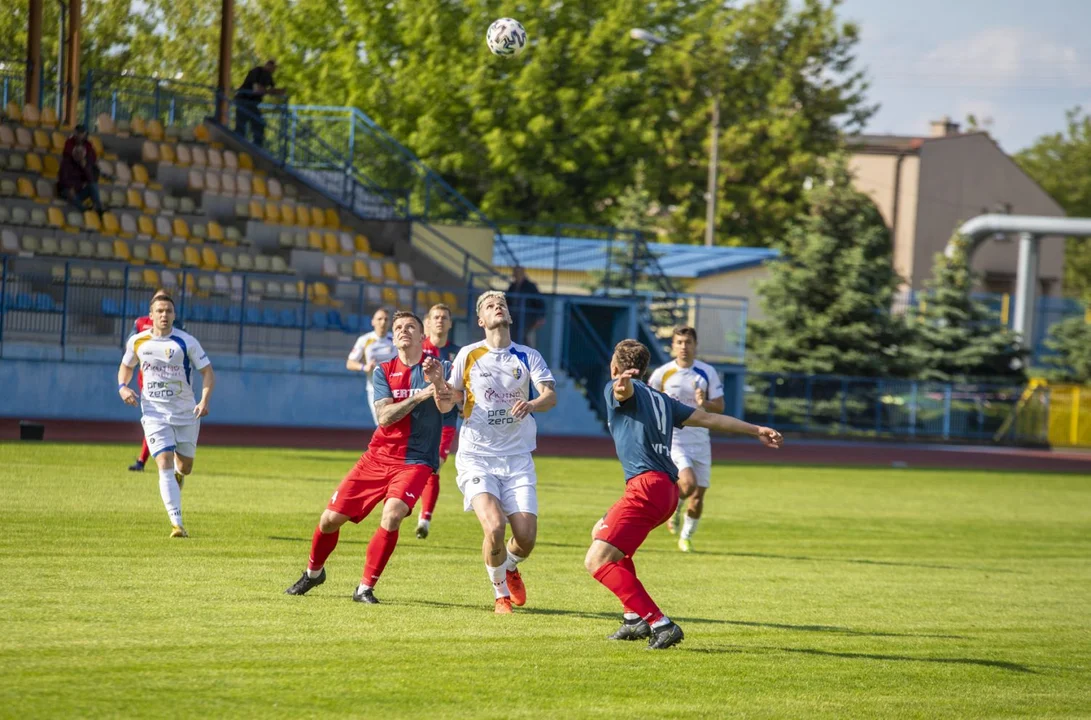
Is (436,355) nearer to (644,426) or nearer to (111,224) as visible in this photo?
(644,426)

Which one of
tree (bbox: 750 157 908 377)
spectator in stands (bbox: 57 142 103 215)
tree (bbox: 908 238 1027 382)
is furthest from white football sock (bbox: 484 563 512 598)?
tree (bbox: 908 238 1027 382)

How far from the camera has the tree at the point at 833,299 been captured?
121ft

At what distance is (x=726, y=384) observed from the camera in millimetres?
32594

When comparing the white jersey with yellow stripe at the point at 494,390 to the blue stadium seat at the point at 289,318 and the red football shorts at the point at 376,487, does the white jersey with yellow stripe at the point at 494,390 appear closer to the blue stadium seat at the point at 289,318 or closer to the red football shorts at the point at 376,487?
the red football shorts at the point at 376,487

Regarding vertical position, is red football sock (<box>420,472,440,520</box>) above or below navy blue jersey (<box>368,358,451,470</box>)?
below

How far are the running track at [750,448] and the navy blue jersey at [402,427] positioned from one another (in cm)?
1206

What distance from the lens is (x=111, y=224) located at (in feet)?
89.4

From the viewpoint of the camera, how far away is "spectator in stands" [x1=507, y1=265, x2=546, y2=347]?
1097 inches

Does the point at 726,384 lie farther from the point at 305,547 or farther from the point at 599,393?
the point at 305,547

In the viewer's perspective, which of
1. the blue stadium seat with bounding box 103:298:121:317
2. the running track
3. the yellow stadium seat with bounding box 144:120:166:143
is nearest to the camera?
the running track

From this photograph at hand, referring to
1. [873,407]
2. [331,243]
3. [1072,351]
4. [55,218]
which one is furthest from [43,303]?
[1072,351]

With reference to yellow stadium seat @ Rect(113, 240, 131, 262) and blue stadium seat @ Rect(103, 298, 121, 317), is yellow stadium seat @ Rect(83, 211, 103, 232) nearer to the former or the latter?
yellow stadium seat @ Rect(113, 240, 131, 262)

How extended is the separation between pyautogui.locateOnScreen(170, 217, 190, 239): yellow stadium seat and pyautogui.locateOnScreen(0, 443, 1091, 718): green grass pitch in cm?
1168

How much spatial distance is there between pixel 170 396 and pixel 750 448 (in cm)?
2058
